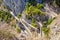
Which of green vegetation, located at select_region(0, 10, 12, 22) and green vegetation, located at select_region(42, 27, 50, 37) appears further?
green vegetation, located at select_region(0, 10, 12, 22)

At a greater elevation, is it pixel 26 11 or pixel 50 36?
pixel 26 11

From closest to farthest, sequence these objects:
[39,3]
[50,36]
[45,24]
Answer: [50,36] → [45,24] → [39,3]

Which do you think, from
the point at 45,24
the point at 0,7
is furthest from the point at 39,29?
the point at 0,7

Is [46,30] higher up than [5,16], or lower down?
lower down

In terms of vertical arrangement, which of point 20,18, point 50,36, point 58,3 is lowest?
point 50,36

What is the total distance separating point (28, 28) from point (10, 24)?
4.76 ft

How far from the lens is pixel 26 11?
354 inches

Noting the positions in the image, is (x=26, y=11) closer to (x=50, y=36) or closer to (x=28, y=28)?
(x=28, y=28)

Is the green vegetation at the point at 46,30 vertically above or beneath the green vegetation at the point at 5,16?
beneath

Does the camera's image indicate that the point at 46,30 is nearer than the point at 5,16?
Yes

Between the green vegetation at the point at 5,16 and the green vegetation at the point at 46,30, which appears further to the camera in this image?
the green vegetation at the point at 5,16

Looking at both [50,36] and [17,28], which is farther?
[17,28]

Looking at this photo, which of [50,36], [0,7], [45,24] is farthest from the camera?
[0,7]

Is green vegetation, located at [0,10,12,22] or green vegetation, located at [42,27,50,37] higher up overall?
green vegetation, located at [0,10,12,22]
